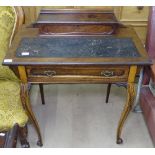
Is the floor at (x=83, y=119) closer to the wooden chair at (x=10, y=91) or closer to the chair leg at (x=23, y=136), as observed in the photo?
the chair leg at (x=23, y=136)

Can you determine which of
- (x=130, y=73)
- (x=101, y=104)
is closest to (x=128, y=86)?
(x=130, y=73)

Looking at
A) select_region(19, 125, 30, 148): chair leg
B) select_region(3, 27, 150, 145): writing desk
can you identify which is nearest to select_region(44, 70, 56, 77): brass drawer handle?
select_region(3, 27, 150, 145): writing desk

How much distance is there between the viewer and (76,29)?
1251mm

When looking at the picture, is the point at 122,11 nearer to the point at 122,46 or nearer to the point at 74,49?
the point at 122,46

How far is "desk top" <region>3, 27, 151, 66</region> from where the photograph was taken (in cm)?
102

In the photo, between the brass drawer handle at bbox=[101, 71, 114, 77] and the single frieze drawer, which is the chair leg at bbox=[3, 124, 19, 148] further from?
the brass drawer handle at bbox=[101, 71, 114, 77]

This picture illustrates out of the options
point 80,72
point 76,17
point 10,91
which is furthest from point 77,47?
point 10,91

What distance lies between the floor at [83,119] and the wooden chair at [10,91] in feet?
0.85

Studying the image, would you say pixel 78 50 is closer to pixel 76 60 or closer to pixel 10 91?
pixel 76 60

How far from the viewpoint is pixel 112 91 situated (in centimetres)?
192

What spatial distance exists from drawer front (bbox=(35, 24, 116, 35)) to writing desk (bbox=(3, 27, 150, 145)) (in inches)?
2.6

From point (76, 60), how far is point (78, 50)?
3.8 inches

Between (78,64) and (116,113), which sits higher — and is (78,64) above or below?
above

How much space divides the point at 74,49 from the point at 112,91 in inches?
35.3
